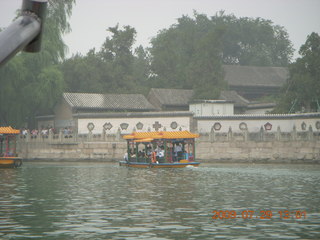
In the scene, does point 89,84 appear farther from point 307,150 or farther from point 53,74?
point 307,150

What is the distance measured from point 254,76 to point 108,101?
54.9 ft

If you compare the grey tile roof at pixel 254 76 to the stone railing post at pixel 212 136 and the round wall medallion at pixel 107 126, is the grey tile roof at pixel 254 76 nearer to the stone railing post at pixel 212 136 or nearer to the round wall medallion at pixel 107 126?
the stone railing post at pixel 212 136

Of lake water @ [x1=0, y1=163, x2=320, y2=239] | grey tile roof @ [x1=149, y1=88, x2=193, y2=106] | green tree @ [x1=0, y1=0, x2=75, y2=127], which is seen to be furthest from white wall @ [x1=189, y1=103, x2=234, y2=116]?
lake water @ [x1=0, y1=163, x2=320, y2=239]

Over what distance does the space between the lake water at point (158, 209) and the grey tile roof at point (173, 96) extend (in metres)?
23.8

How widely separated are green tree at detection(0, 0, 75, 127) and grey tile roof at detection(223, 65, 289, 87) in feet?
55.8

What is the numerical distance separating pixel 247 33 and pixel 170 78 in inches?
869

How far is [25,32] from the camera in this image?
1.77m

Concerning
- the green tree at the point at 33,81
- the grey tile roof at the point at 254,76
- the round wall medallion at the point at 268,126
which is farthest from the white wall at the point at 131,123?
the grey tile roof at the point at 254,76

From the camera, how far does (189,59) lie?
2277 inches

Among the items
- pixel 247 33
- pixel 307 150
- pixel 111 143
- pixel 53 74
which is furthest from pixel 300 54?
pixel 247 33

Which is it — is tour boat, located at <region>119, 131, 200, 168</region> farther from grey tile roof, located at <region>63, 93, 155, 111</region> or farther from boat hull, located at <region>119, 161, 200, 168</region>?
grey tile roof, located at <region>63, 93, 155, 111</region>

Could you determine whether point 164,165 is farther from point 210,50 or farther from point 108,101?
point 210,50

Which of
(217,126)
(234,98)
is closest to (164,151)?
(217,126)
